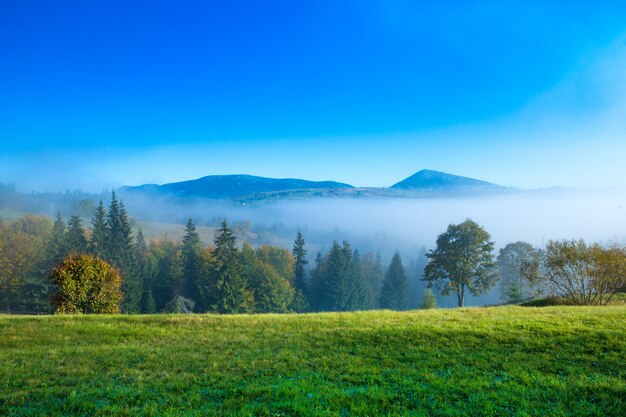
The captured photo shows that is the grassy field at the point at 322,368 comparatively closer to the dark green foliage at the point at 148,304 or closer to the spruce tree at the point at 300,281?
the dark green foliage at the point at 148,304

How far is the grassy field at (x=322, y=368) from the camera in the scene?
27.8ft

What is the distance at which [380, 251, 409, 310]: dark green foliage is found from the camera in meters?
97.2

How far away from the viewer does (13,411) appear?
8344 mm

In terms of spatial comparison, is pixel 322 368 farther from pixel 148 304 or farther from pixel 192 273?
pixel 192 273

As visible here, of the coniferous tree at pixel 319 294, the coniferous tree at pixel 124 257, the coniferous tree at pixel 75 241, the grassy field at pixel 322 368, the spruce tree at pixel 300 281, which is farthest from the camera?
the coniferous tree at pixel 319 294

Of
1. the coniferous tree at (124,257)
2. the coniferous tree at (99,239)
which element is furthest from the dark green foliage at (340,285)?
the coniferous tree at (99,239)

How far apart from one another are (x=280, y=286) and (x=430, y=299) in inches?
1231

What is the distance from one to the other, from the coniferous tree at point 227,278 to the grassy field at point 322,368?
47.1 m

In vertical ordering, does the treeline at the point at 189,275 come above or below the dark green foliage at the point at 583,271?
below

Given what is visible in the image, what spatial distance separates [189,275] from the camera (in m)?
76.4

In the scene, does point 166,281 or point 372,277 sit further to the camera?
point 372,277

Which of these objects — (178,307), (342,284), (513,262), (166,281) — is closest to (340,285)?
(342,284)

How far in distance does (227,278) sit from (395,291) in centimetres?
5061

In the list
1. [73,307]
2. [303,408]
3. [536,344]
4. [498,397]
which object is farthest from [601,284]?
Answer: [73,307]
